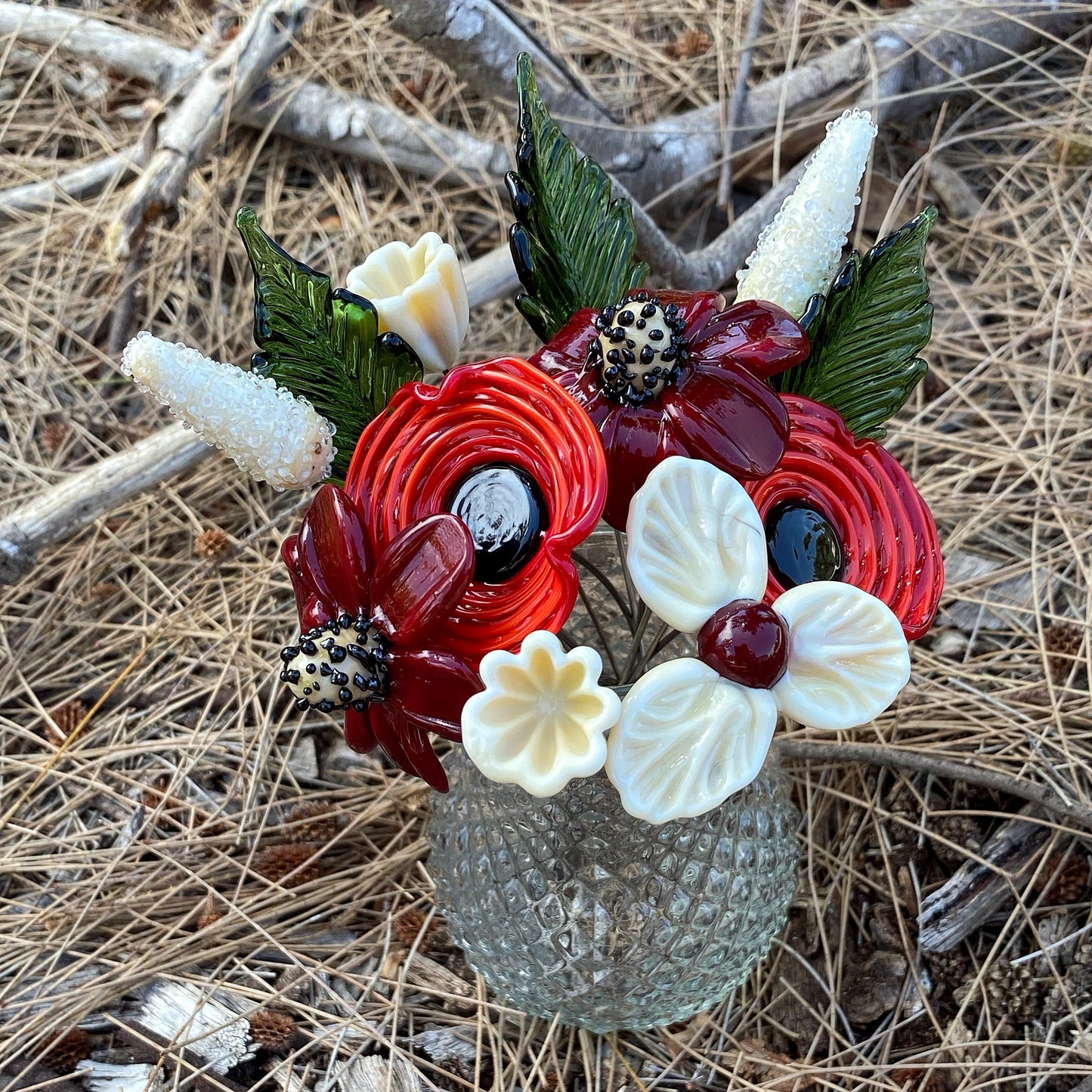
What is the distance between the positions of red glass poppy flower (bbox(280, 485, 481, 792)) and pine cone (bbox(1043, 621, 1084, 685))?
86cm

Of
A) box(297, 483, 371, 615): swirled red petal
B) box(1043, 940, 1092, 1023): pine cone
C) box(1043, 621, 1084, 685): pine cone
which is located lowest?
box(1043, 940, 1092, 1023): pine cone

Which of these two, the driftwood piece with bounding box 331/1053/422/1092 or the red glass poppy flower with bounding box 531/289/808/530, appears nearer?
the red glass poppy flower with bounding box 531/289/808/530

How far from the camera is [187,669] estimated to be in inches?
51.8

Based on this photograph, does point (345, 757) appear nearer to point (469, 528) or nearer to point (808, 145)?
point (469, 528)

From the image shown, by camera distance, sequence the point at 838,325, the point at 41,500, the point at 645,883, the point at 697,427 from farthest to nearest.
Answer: the point at 41,500 < the point at 645,883 < the point at 838,325 < the point at 697,427

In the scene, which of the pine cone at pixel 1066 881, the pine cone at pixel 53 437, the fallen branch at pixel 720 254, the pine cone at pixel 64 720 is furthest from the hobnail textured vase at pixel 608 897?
the pine cone at pixel 53 437

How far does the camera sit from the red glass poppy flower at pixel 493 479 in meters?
0.62

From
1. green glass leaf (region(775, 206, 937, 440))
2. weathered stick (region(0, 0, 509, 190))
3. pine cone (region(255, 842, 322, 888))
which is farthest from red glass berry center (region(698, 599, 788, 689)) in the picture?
weathered stick (region(0, 0, 509, 190))

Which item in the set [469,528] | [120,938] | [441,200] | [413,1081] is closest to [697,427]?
[469,528]

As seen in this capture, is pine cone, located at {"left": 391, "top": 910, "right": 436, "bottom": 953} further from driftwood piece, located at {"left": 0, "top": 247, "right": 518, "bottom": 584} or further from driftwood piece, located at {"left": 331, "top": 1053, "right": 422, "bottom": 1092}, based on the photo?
driftwood piece, located at {"left": 0, "top": 247, "right": 518, "bottom": 584}

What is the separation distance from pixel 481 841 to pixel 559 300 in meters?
0.49

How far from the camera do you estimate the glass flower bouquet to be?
0.62 meters

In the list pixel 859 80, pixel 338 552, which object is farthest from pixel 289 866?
pixel 859 80

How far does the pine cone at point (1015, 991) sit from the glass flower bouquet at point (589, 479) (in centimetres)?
58
